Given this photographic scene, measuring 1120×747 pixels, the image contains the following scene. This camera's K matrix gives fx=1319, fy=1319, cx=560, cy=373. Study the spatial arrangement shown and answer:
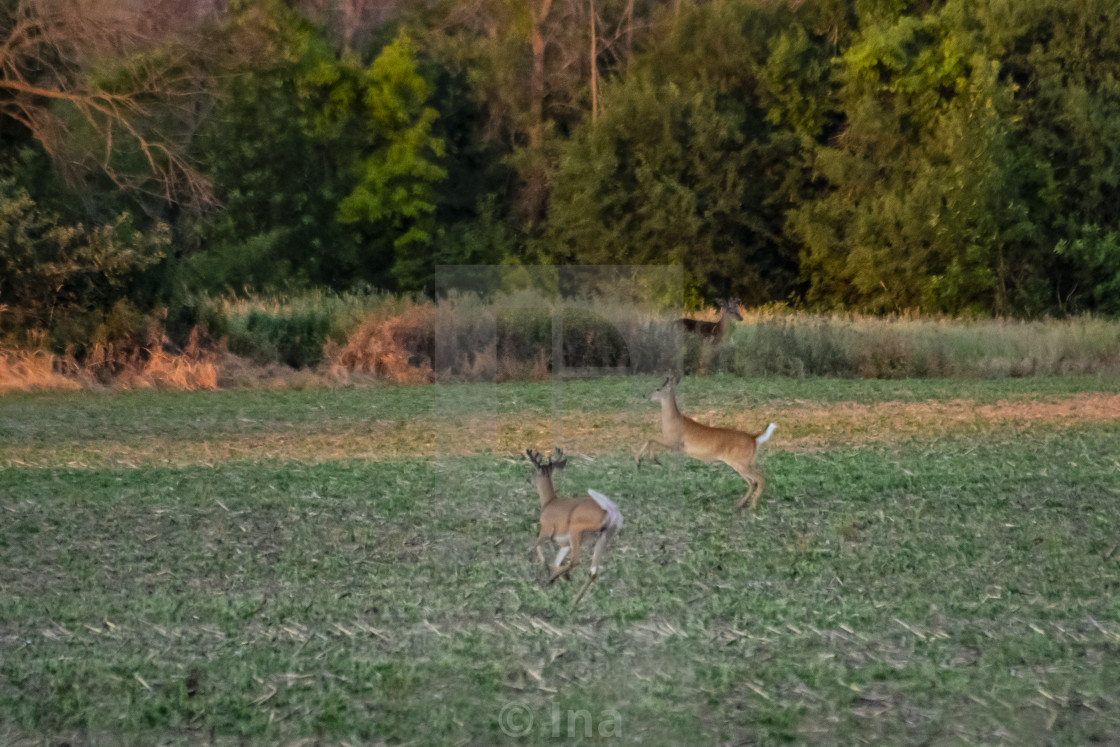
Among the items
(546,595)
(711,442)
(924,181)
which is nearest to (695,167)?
(924,181)

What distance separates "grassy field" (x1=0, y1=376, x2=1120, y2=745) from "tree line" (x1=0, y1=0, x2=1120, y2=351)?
1373cm

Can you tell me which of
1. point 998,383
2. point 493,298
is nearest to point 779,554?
point 998,383

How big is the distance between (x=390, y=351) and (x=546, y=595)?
1235cm

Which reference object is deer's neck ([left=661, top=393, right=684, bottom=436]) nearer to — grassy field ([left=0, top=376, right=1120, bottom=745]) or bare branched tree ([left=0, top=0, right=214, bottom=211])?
grassy field ([left=0, top=376, right=1120, bottom=745])

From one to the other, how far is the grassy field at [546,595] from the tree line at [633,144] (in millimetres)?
13729

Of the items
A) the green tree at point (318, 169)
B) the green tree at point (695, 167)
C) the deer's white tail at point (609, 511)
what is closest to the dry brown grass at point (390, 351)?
the deer's white tail at point (609, 511)

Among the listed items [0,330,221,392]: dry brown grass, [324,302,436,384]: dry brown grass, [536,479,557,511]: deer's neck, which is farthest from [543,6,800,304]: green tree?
[536,479,557,511]: deer's neck

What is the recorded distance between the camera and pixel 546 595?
5.65 meters

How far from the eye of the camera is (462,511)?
809cm

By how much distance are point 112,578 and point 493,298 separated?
52.6 feet

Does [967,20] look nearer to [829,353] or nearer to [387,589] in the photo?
[829,353]

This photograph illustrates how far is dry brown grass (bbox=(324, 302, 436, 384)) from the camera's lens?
1742cm

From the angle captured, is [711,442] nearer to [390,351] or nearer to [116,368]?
[390,351]

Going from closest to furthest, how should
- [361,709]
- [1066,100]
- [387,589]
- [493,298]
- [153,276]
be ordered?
[361,709], [387,589], [153,276], [493,298], [1066,100]
